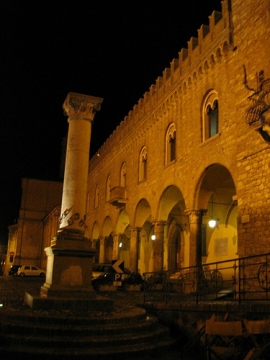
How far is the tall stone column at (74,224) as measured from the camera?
9.54 m

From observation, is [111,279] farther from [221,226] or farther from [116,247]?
[116,247]

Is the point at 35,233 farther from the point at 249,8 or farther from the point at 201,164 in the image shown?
the point at 249,8

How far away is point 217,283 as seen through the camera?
14836 millimetres

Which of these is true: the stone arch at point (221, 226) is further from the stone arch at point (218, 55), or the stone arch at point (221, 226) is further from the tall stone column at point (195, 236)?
the stone arch at point (218, 55)

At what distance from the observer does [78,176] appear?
10523mm

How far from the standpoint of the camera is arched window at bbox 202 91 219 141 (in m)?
16.9

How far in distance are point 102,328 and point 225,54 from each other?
40.5ft

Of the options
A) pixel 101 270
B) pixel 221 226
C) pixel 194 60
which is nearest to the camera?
pixel 194 60

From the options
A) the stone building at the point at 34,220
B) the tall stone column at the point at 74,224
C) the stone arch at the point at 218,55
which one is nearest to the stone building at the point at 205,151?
the stone arch at the point at 218,55

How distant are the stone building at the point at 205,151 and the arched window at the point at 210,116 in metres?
0.04

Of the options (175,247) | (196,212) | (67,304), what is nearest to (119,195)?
(175,247)

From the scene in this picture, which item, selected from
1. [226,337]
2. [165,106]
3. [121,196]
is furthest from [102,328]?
[121,196]

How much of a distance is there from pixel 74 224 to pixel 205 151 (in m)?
8.34

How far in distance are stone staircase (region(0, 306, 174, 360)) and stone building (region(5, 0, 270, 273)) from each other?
5673 millimetres
